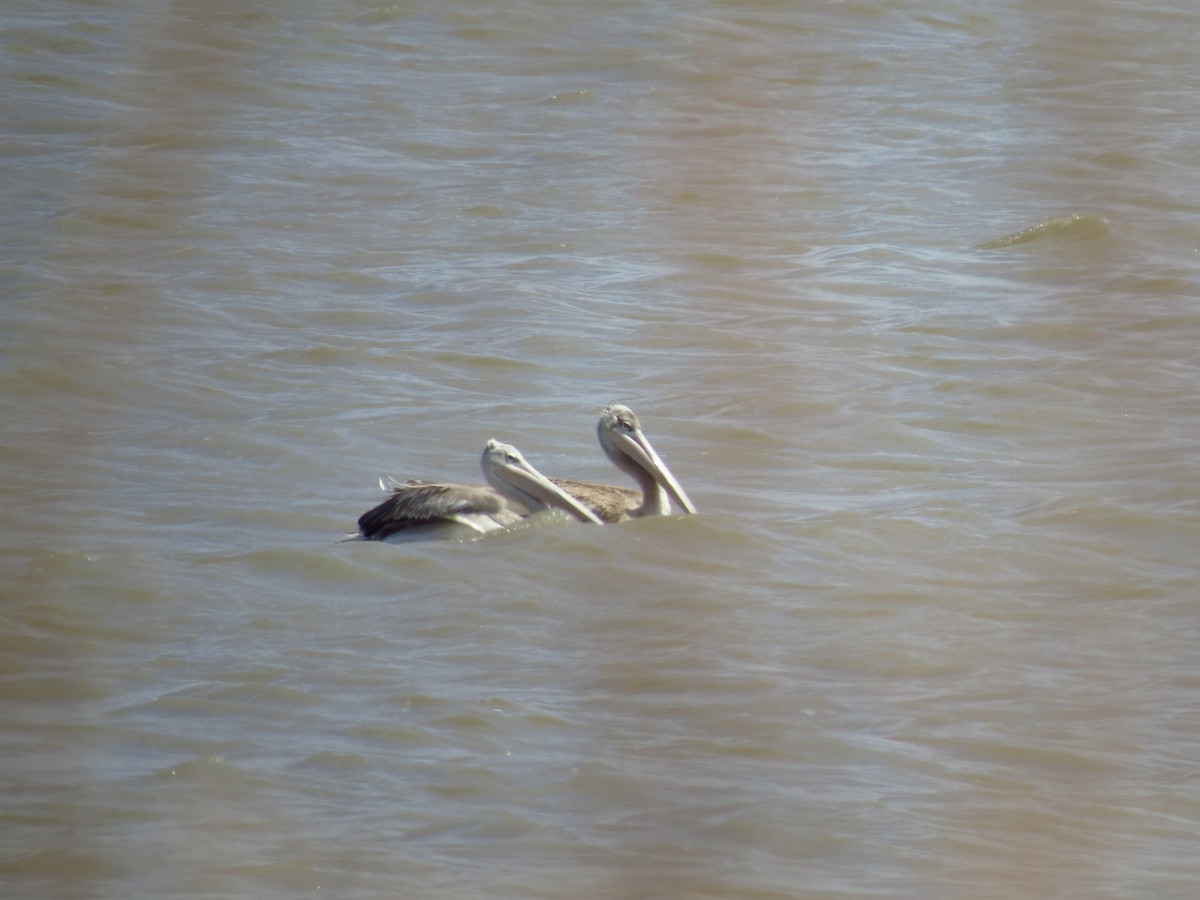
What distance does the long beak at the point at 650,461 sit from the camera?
285 inches

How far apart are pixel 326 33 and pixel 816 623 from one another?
9859 millimetres

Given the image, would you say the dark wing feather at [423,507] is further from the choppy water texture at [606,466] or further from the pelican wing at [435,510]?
the choppy water texture at [606,466]

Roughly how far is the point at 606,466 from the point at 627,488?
22.5 inches

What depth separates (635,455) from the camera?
24.5ft

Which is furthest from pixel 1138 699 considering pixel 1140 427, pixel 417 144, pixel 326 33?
pixel 326 33

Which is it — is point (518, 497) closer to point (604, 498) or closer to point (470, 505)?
point (470, 505)

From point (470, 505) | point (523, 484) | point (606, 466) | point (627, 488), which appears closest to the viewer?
point (470, 505)

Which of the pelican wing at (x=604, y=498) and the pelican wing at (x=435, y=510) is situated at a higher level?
the pelican wing at (x=435, y=510)

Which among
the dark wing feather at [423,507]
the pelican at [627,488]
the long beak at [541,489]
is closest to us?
the dark wing feather at [423,507]

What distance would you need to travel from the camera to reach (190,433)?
318 inches

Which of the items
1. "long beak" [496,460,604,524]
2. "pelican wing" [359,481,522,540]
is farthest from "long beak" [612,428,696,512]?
"pelican wing" [359,481,522,540]

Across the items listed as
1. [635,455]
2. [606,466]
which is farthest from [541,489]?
[606,466]

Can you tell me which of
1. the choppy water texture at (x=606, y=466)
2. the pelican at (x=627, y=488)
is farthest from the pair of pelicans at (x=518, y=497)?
the choppy water texture at (x=606, y=466)

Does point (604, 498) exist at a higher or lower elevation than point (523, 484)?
lower
